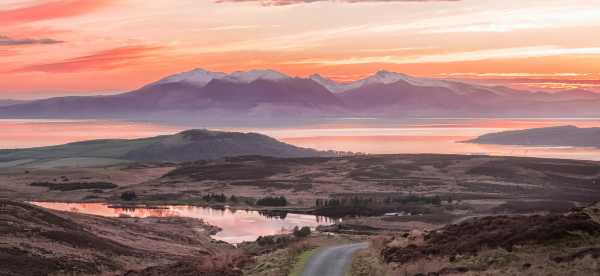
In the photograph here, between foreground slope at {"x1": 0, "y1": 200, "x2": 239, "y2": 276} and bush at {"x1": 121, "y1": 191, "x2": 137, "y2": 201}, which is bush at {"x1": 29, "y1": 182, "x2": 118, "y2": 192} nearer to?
bush at {"x1": 121, "y1": 191, "x2": 137, "y2": 201}

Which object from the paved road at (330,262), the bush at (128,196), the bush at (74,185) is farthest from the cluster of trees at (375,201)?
the paved road at (330,262)

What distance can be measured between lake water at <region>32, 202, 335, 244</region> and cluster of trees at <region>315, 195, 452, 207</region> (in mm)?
9613

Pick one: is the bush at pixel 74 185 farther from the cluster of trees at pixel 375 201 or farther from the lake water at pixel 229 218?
the cluster of trees at pixel 375 201

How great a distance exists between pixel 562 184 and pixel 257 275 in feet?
385

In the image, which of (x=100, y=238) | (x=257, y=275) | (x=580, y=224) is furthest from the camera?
(x=100, y=238)

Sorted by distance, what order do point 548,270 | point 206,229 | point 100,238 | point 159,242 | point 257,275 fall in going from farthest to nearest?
1. point 206,229
2. point 159,242
3. point 100,238
4. point 257,275
5. point 548,270

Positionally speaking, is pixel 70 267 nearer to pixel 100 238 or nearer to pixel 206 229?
pixel 100 238

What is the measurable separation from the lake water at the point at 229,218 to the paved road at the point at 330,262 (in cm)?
3748

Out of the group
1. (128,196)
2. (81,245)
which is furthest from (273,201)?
(81,245)

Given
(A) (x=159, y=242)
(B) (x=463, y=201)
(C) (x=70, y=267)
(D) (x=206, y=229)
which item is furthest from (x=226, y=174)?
(C) (x=70, y=267)

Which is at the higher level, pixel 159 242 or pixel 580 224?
pixel 580 224

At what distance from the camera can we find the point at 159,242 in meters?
67.6

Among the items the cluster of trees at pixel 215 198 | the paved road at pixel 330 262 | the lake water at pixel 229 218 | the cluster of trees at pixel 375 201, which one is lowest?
the lake water at pixel 229 218

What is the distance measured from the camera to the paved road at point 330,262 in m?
33.9
